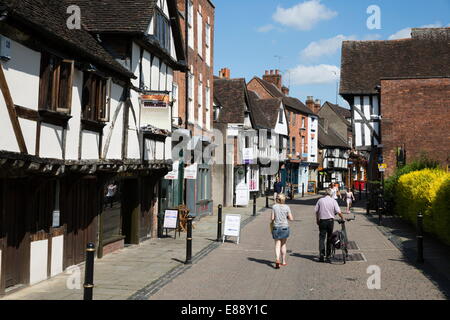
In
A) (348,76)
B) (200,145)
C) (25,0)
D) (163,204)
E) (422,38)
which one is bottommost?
(163,204)

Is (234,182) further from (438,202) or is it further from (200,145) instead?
(438,202)

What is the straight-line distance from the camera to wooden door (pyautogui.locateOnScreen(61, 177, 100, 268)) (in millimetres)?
11891

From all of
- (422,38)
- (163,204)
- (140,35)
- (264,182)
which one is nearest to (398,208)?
(163,204)

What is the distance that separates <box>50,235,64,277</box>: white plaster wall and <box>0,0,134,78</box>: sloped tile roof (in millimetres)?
4186

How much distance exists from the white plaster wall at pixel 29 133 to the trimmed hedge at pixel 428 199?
9.97 metres

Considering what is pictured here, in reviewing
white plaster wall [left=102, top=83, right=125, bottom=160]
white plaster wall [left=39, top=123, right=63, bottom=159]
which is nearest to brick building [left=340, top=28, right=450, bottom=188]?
white plaster wall [left=102, top=83, right=125, bottom=160]

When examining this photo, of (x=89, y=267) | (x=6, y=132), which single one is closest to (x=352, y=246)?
(x=89, y=267)

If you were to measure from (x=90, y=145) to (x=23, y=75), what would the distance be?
3273mm

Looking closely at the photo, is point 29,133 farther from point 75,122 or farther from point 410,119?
point 410,119

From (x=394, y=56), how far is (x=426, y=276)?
2604 centimetres

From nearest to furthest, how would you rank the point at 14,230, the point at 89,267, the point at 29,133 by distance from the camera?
the point at 89,267 → the point at 29,133 → the point at 14,230

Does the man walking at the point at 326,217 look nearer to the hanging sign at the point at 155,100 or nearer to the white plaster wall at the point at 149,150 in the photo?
the hanging sign at the point at 155,100

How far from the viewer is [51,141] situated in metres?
10.4
